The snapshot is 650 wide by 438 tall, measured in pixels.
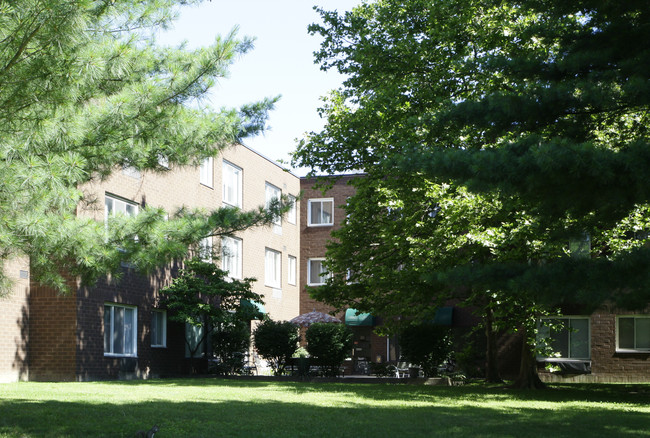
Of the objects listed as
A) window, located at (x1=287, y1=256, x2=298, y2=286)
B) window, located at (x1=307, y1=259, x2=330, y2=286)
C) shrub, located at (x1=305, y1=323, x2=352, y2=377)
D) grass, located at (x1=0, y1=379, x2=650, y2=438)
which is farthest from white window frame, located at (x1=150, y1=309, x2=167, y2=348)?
window, located at (x1=307, y1=259, x2=330, y2=286)

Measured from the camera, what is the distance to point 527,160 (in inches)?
306

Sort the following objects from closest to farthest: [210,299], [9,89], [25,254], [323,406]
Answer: [9,89], [25,254], [323,406], [210,299]

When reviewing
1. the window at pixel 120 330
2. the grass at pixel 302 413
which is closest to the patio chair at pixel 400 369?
the window at pixel 120 330

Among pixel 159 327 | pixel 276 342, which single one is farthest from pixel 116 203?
pixel 276 342

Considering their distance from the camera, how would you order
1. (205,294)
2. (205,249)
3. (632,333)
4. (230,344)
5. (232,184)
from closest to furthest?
(205,249) → (205,294) → (632,333) → (230,344) → (232,184)

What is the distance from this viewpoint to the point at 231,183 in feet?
111

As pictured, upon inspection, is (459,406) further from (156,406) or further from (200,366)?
(200,366)

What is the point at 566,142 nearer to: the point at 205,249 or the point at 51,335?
the point at 205,249

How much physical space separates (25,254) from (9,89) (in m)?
2.29

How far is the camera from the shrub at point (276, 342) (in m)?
29.0

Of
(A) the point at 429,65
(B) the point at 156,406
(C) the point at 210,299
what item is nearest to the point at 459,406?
(B) the point at 156,406

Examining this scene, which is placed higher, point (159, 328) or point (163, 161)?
point (163, 161)

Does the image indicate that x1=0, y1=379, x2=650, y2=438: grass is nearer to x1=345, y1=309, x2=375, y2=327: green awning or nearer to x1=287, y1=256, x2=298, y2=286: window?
x1=345, y1=309, x2=375, y2=327: green awning

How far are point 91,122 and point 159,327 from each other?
1908 centimetres
